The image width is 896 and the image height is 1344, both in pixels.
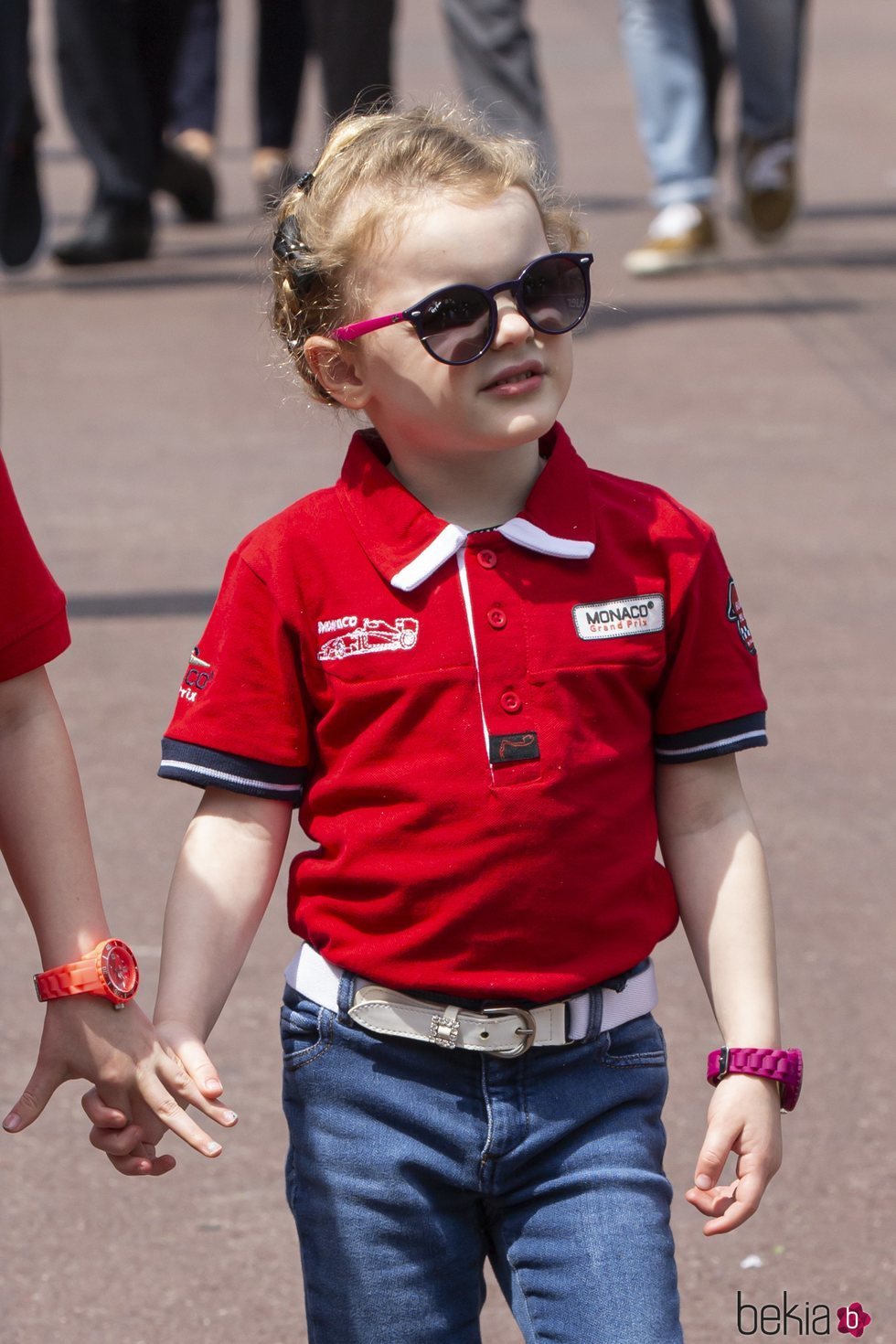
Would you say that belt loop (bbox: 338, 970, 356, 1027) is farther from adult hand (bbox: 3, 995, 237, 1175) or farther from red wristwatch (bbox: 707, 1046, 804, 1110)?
red wristwatch (bbox: 707, 1046, 804, 1110)

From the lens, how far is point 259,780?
2.19 m

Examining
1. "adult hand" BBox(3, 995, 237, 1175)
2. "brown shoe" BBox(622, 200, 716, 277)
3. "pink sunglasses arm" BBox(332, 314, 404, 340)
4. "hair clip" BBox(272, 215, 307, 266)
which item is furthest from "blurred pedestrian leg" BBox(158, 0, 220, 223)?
"adult hand" BBox(3, 995, 237, 1175)

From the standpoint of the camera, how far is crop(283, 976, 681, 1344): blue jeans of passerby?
2.08 meters

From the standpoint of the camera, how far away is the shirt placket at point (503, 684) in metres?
2.10

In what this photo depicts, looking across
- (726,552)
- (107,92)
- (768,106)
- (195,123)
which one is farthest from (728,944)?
(195,123)

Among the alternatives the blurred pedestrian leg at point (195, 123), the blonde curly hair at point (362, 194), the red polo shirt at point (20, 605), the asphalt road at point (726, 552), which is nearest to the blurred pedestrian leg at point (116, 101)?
the asphalt road at point (726, 552)

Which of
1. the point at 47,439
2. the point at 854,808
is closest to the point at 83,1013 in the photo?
the point at 854,808

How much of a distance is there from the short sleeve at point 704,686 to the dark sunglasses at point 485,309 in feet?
0.95

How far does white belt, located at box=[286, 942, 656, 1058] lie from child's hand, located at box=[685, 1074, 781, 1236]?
0.13 m

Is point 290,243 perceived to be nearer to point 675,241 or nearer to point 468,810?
point 468,810

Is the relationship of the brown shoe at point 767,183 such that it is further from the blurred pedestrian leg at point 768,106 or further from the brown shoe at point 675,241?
the brown shoe at point 675,241

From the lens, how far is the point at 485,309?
6.87 ft

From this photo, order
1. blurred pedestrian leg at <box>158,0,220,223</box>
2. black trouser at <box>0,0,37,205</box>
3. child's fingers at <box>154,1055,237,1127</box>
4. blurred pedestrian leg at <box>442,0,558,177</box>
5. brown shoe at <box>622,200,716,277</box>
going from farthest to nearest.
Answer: blurred pedestrian leg at <box>158,0,220,223</box> < brown shoe at <box>622,200,716,277</box> < blurred pedestrian leg at <box>442,0,558,177</box> < black trouser at <box>0,0,37,205</box> < child's fingers at <box>154,1055,237,1127</box>

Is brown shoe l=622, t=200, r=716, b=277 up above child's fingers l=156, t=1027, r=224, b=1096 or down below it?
below
